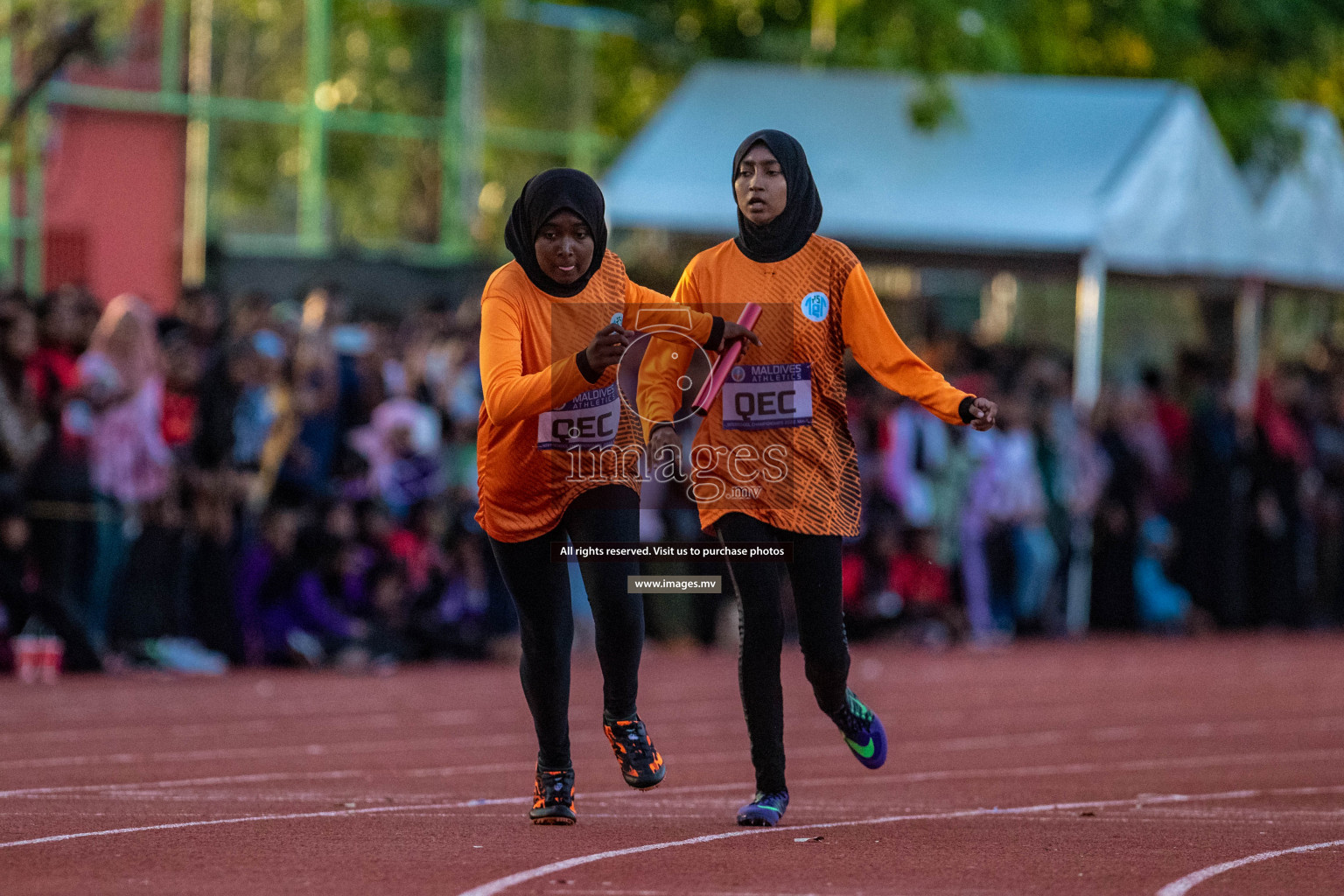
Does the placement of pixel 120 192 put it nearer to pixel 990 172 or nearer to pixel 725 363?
pixel 990 172

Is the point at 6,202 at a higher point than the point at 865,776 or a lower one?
higher

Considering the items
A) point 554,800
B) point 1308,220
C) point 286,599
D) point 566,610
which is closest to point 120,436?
point 286,599

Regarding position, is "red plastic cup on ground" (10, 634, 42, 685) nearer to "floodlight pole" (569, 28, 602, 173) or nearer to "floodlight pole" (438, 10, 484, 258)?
"floodlight pole" (438, 10, 484, 258)

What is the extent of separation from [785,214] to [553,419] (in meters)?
1.07

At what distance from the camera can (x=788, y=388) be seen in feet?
24.5

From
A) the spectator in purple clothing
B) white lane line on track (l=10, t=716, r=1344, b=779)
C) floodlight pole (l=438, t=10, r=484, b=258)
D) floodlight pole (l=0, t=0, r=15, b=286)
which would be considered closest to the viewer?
white lane line on track (l=10, t=716, r=1344, b=779)

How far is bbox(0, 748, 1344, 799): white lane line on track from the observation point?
8.81 meters

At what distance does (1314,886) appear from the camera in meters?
6.36

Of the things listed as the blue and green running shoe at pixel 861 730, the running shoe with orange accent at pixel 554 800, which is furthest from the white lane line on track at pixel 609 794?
the running shoe with orange accent at pixel 554 800

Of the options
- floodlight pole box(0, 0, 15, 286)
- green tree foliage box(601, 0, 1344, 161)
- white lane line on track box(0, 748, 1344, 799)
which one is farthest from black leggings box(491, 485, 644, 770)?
green tree foliage box(601, 0, 1344, 161)

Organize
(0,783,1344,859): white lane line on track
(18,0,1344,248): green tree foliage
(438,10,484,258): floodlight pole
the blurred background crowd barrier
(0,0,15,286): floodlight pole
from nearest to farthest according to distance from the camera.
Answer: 1. (0,783,1344,859): white lane line on track
2. the blurred background crowd barrier
3. (0,0,15,286): floodlight pole
4. (18,0,1344,248): green tree foliage
5. (438,10,484,258): floodlight pole

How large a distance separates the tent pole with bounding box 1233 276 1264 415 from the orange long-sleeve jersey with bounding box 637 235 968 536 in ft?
43.7

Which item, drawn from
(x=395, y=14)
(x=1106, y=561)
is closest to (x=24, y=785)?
(x=1106, y=561)

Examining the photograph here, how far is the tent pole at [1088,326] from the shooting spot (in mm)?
18922
